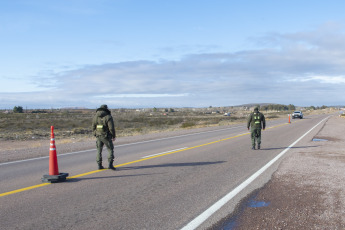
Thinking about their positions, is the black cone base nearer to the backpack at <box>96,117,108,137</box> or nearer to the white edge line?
the backpack at <box>96,117,108,137</box>

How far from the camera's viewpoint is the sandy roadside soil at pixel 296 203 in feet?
15.3

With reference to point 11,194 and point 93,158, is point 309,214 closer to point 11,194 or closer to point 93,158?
point 11,194

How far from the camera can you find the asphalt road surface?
4.89 m

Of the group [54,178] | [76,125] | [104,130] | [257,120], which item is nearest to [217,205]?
[54,178]

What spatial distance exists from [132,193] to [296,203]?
10.1 ft

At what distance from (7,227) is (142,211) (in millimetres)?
1997

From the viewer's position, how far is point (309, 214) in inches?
199

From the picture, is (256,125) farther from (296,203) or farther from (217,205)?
(217,205)

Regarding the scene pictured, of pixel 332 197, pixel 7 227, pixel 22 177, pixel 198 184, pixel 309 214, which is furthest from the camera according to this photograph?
pixel 22 177

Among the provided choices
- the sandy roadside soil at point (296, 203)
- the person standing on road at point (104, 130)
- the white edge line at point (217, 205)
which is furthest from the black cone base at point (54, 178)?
the sandy roadside soil at point (296, 203)

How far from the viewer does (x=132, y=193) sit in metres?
6.43

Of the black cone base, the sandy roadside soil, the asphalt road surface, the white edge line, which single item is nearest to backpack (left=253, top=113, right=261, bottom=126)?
the asphalt road surface

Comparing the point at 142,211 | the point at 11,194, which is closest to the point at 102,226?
the point at 142,211

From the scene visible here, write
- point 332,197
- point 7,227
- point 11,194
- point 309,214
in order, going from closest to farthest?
point 7,227, point 309,214, point 332,197, point 11,194
